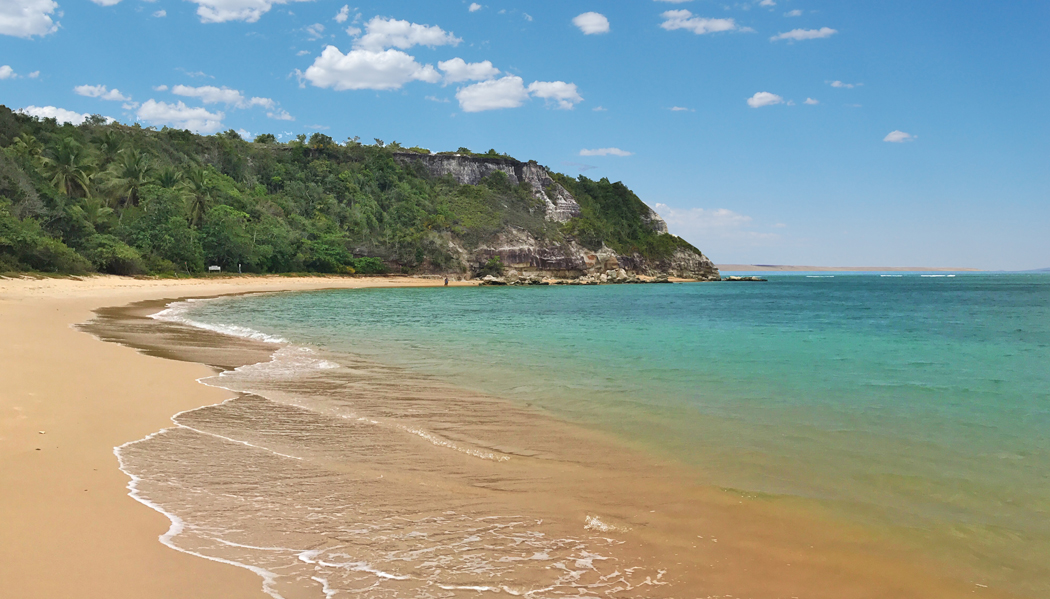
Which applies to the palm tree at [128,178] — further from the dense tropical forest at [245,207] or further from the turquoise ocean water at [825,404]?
the turquoise ocean water at [825,404]

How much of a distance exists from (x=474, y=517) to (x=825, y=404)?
6.59 meters

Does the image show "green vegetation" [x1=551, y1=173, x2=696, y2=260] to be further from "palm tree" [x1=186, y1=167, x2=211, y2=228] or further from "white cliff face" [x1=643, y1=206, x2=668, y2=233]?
"palm tree" [x1=186, y1=167, x2=211, y2=228]

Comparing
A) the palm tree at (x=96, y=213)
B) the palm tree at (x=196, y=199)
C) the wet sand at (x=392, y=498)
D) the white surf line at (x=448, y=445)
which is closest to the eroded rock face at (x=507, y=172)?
the palm tree at (x=196, y=199)

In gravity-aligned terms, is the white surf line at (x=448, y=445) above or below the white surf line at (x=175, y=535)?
below

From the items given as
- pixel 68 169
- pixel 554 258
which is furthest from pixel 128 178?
pixel 554 258

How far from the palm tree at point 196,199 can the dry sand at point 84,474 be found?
44805 millimetres

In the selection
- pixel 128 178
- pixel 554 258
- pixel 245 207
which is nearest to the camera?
pixel 128 178

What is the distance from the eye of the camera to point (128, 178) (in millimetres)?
51625

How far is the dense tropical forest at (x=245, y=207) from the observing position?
3881 centimetres

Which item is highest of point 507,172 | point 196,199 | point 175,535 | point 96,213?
point 507,172

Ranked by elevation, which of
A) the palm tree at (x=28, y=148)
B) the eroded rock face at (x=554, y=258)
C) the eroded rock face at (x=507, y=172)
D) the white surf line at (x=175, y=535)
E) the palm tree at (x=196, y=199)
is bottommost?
the white surf line at (x=175, y=535)

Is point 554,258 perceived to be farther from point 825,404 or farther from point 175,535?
point 175,535

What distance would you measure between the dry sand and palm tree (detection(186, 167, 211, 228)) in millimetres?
44805

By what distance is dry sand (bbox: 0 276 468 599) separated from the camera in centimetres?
321
